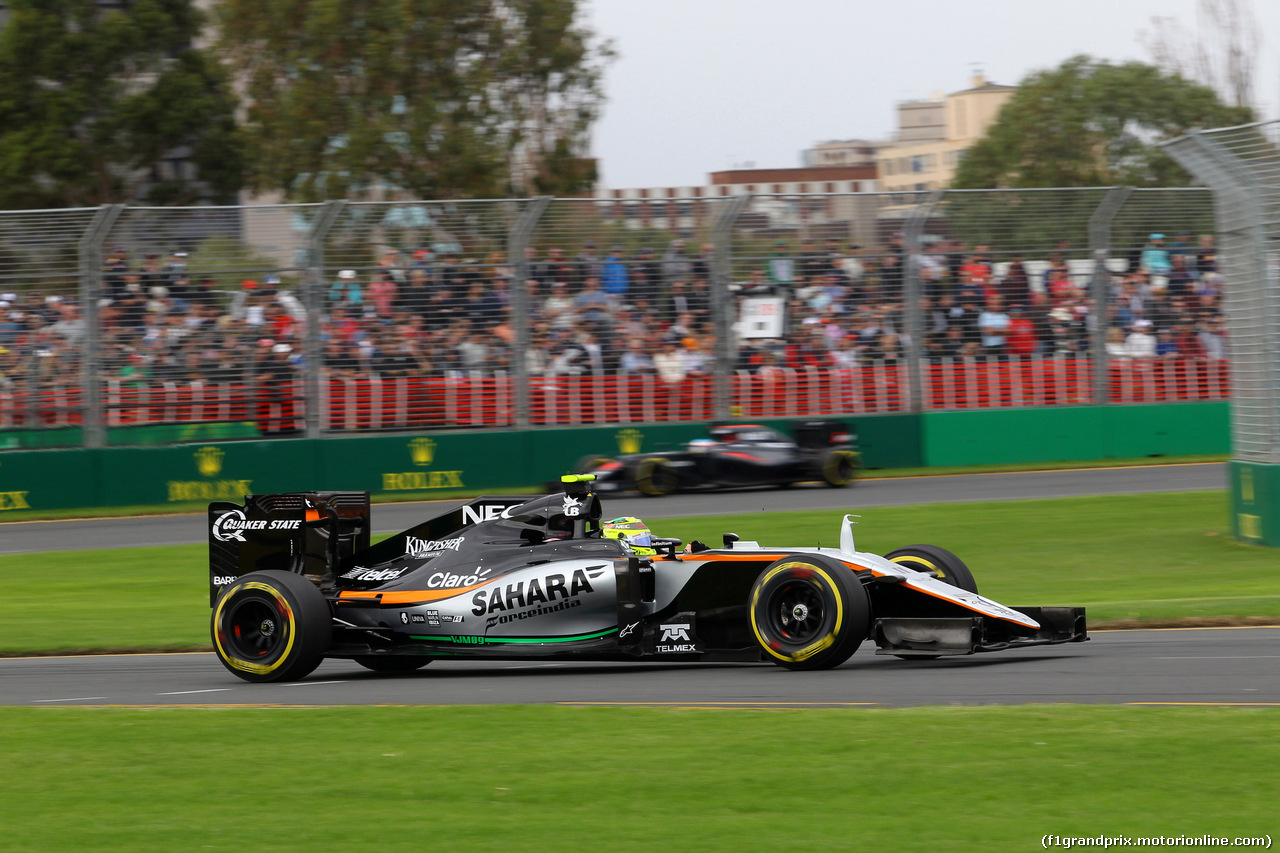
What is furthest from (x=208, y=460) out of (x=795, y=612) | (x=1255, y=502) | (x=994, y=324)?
(x=795, y=612)

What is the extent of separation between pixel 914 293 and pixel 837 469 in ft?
11.0

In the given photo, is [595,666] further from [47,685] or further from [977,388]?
[977,388]

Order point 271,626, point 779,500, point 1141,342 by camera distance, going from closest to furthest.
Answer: point 271,626
point 779,500
point 1141,342

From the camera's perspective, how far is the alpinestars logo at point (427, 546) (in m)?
9.95

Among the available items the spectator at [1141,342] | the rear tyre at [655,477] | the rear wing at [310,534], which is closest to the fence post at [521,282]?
the rear tyre at [655,477]

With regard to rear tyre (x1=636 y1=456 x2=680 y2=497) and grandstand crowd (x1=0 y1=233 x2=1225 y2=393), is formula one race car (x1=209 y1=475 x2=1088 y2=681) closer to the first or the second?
rear tyre (x1=636 y1=456 x2=680 y2=497)

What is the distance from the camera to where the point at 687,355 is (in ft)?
77.9

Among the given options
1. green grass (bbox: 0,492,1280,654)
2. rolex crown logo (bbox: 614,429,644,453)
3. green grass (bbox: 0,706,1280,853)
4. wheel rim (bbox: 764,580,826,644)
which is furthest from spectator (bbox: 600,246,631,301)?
green grass (bbox: 0,706,1280,853)

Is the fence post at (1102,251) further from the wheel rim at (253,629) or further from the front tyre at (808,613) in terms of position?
the wheel rim at (253,629)

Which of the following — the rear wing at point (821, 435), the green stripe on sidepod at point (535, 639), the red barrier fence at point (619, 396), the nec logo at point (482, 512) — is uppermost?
the red barrier fence at point (619, 396)

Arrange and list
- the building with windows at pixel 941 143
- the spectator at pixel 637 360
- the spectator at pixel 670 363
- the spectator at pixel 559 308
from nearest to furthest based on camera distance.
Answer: the spectator at pixel 559 308, the spectator at pixel 637 360, the spectator at pixel 670 363, the building with windows at pixel 941 143

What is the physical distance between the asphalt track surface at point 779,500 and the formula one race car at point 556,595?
8.67 m

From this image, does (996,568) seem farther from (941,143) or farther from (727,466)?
(941,143)

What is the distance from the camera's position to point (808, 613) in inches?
335
